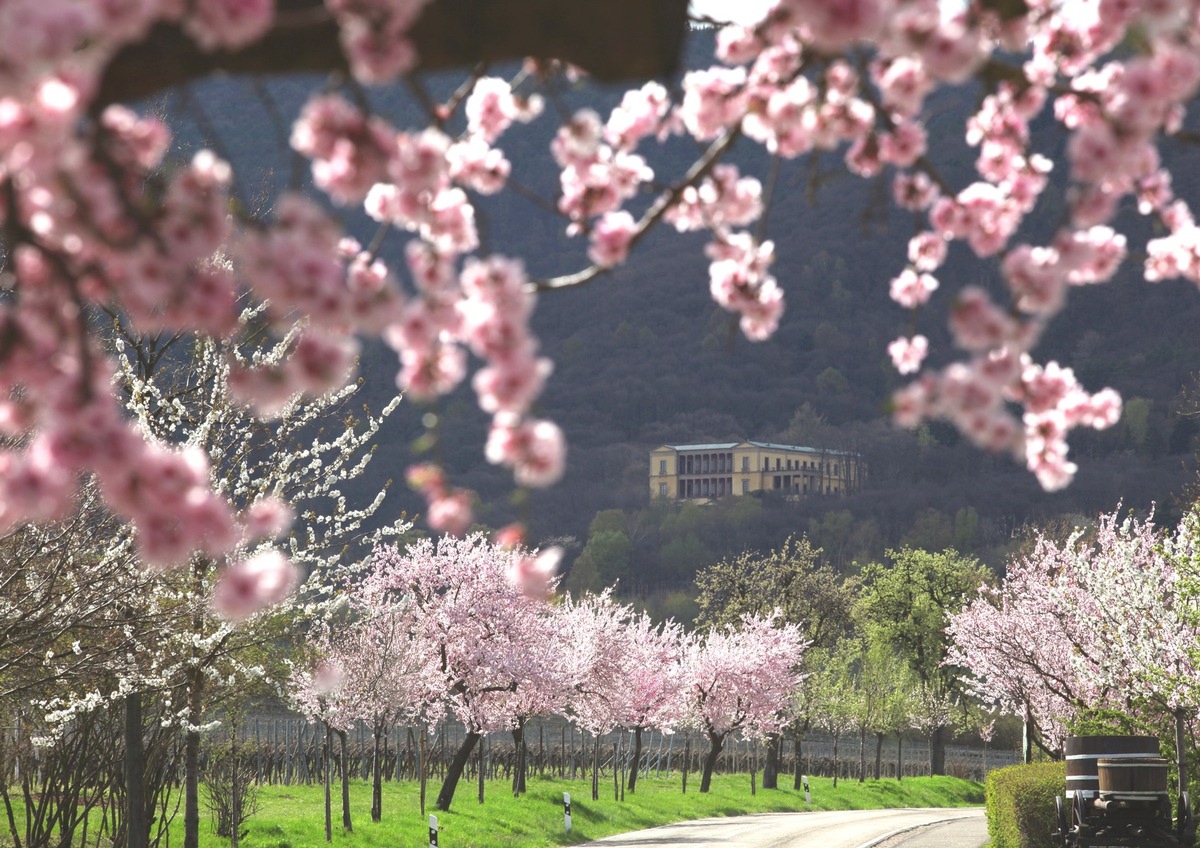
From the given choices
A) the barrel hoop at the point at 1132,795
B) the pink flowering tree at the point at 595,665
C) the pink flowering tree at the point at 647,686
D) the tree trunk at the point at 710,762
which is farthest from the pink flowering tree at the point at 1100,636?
the tree trunk at the point at 710,762

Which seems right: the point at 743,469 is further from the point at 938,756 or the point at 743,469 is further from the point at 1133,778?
the point at 1133,778

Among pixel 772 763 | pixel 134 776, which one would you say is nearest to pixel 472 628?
pixel 134 776

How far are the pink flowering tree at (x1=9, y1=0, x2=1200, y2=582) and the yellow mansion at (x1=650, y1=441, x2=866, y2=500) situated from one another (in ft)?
543

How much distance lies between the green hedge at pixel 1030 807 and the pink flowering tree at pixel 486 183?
14357 millimetres

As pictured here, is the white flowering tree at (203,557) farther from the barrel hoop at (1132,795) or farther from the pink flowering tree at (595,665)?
the pink flowering tree at (595,665)

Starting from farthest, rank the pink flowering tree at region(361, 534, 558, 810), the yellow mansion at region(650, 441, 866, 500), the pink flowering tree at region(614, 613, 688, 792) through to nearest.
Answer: the yellow mansion at region(650, 441, 866, 500), the pink flowering tree at region(614, 613, 688, 792), the pink flowering tree at region(361, 534, 558, 810)

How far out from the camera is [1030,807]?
18.3 m

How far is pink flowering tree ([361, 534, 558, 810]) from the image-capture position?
88.9ft

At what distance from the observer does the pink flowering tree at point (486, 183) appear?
2617mm

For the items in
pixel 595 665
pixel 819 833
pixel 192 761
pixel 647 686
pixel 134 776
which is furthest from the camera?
pixel 647 686

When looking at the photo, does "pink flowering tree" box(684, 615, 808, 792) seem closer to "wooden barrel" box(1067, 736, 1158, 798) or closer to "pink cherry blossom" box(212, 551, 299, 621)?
"wooden barrel" box(1067, 736, 1158, 798)

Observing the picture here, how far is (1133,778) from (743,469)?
16412 centimetres

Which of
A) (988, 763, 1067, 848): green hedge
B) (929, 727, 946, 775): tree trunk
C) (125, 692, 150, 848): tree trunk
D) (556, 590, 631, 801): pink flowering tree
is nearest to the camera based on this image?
(125, 692, 150, 848): tree trunk

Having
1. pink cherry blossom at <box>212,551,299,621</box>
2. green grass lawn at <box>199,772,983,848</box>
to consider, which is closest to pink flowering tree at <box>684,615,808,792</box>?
green grass lawn at <box>199,772,983,848</box>
